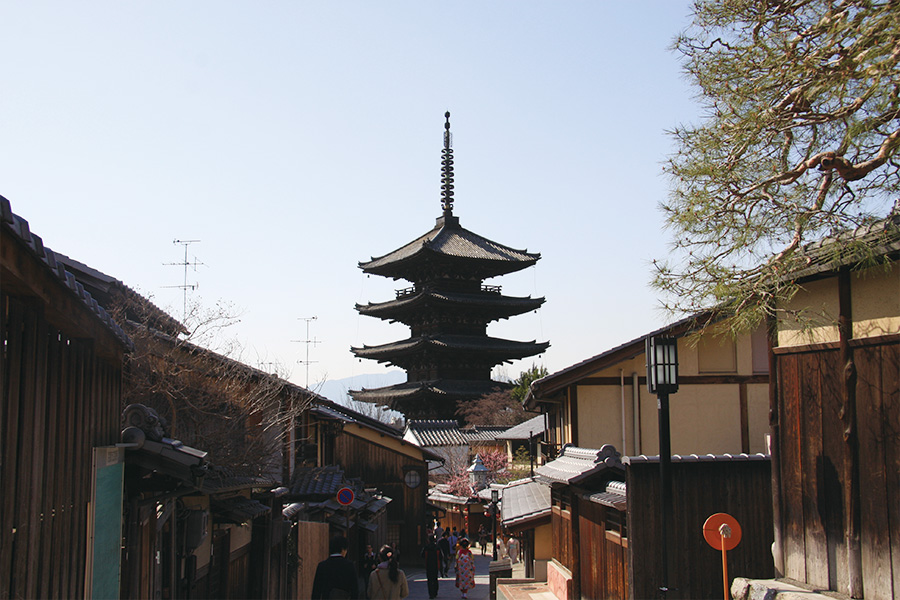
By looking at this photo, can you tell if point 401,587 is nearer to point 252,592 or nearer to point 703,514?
point 703,514

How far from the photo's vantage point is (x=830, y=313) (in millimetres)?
7137

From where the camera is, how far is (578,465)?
45.9ft

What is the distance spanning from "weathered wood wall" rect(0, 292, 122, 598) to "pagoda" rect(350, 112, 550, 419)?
1409 inches

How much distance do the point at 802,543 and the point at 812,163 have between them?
3314mm

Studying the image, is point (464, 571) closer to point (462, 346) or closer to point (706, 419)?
point (706, 419)

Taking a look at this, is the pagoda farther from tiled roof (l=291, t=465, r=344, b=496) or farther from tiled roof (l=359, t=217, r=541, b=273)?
tiled roof (l=291, t=465, r=344, b=496)

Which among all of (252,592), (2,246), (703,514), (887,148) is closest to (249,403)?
(252,592)

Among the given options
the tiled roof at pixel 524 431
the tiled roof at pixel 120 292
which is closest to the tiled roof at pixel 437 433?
the tiled roof at pixel 524 431

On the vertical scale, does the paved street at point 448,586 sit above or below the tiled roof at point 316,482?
below

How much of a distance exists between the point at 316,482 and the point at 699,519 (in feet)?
40.7

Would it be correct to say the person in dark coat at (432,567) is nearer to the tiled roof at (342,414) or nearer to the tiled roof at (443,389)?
the tiled roof at (342,414)

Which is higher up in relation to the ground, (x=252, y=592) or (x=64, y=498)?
Answer: (x=64, y=498)

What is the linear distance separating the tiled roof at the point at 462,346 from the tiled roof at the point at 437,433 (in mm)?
3860

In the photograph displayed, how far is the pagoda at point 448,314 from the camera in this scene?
43.9 metres
